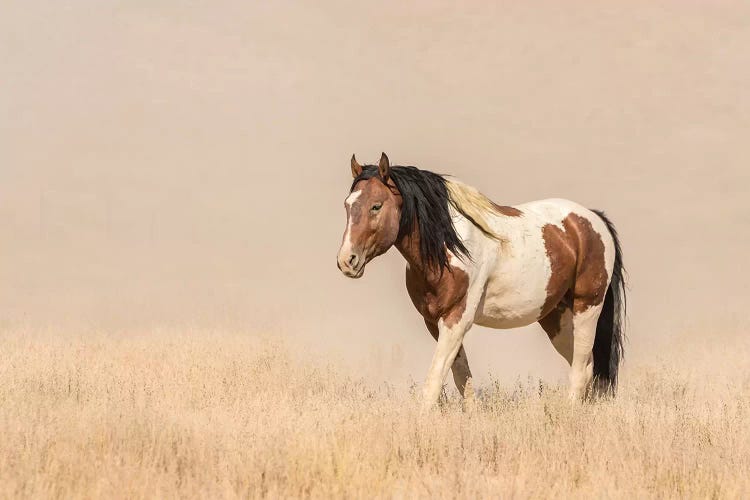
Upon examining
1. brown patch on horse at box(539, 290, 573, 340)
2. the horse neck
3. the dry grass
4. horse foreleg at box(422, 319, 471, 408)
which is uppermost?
the horse neck

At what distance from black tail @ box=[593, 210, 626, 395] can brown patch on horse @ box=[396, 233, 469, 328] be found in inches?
97.8

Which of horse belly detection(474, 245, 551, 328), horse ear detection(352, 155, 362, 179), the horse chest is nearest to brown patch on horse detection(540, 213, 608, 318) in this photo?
horse belly detection(474, 245, 551, 328)

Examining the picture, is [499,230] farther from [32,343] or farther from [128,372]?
[32,343]

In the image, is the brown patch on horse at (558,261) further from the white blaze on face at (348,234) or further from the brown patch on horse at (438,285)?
the white blaze on face at (348,234)

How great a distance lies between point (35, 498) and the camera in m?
5.12

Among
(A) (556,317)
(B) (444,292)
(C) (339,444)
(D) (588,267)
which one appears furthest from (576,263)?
(C) (339,444)

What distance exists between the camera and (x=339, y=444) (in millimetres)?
6359

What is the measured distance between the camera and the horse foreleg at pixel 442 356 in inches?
312

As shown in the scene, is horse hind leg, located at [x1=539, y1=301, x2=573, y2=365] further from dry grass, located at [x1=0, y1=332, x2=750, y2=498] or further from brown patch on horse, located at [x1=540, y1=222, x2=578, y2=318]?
dry grass, located at [x1=0, y1=332, x2=750, y2=498]

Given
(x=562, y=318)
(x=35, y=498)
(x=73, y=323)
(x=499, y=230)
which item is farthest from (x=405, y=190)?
(x=73, y=323)

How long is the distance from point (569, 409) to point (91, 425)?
13.3 ft

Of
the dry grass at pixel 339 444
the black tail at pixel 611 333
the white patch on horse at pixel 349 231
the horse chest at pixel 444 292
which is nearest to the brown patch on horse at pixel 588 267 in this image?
the black tail at pixel 611 333

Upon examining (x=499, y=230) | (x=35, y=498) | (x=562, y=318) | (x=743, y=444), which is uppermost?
(x=499, y=230)

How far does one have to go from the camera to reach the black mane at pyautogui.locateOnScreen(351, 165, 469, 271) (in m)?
7.89
